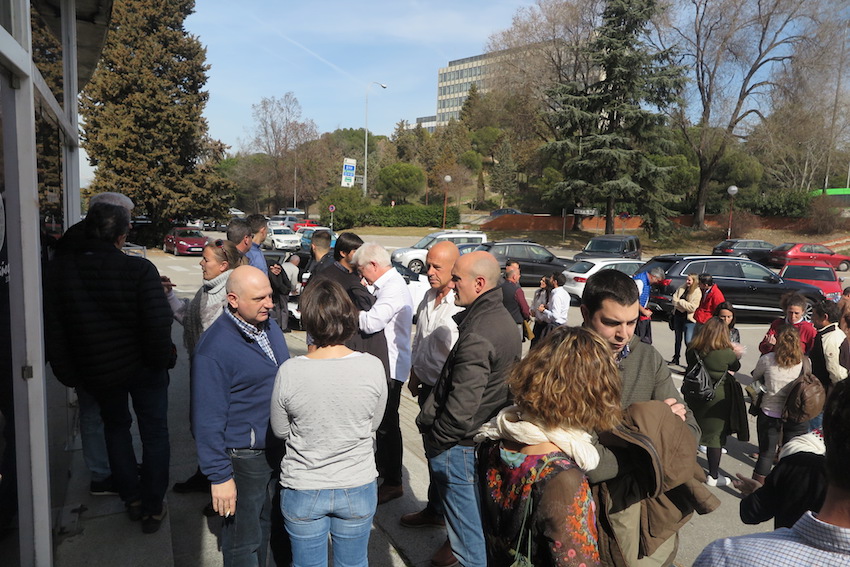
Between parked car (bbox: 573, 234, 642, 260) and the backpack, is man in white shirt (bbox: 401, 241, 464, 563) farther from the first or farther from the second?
parked car (bbox: 573, 234, 642, 260)

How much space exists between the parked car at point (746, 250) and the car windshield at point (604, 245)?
9466mm

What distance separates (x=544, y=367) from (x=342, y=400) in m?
0.89

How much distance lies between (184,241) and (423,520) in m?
27.3

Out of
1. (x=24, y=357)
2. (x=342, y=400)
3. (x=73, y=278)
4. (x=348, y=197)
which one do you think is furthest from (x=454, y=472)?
(x=348, y=197)

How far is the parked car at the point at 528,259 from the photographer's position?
19.7 meters

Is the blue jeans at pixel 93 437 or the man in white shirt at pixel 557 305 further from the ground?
the man in white shirt at pixel 557 305

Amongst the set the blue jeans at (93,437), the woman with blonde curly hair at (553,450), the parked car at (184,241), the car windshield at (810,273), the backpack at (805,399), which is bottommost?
the parked car at (184,241)

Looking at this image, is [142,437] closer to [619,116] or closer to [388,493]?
[388,493]

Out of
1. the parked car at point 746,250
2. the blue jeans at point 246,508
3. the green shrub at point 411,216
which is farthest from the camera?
the green shrub at point 411,216

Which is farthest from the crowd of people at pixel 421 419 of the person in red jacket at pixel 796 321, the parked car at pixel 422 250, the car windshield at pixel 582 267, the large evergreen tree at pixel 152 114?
the large evergreen tree at pixel 152 114

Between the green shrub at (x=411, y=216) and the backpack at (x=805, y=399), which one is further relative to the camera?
the green shrub at (x=411, y=216)

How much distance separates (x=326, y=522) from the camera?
249cm

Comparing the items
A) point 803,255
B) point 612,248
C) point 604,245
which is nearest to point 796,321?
point 612,248

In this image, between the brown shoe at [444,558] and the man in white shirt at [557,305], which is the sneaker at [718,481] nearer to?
the brown shoe at [444,558]
